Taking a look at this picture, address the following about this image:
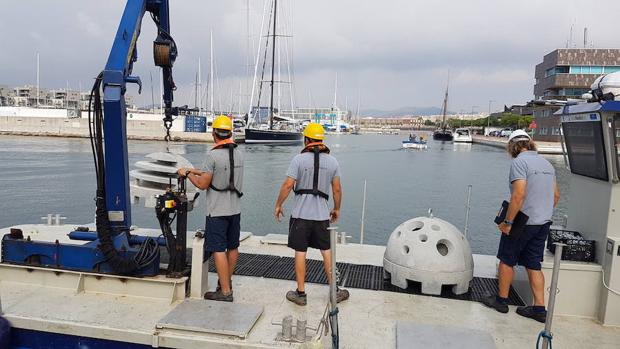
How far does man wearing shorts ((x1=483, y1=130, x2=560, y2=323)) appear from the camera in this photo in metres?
4.51

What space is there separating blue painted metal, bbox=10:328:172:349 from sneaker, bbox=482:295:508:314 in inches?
133

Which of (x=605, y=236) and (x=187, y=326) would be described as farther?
(x=605, y=236)

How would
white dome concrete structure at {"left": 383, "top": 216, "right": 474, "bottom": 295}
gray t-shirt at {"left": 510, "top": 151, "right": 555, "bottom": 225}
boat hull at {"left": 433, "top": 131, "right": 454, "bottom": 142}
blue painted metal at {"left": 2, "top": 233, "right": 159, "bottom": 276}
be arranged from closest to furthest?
gray t-shirt at {"left": 510, "top": 151, "right": 555, "bottom": 225} < blue painted metal at {"left": 2, "top": 233, "right": 159, "bottom": 276} < white dome concrete structure at {"left": 383, "top": 216, "right": 474, "bottom": 295} < boat hull at {"left": 433, "top": 131, "right": 454, "bottom": 142}

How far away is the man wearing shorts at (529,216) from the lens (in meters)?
4.51

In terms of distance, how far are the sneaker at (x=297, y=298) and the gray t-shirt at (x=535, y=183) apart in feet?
7.69

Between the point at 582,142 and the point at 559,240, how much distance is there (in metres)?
1.08

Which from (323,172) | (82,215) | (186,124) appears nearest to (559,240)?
(323,172)

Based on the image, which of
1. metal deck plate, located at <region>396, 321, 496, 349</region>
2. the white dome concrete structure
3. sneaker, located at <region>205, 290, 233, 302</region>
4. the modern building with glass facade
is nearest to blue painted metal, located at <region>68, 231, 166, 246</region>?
sneaker, located at <region>205, 290, 233, 302</region>

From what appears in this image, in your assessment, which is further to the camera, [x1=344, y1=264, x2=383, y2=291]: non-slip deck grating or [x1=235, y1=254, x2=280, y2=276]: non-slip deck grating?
[x1=235, y1=254, x2=280, y2=276]: non-slip deck grating

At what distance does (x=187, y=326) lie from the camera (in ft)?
13.3

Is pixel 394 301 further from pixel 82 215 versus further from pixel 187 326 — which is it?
pixel 82 215

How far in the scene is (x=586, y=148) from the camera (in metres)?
5.00

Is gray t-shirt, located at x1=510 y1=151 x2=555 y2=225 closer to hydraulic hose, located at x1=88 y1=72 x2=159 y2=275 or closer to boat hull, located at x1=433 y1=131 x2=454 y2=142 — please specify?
hydraulic hose, located at x1=88 y1=72 x2=159 y2=275

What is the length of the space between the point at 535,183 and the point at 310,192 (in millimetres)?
2168
